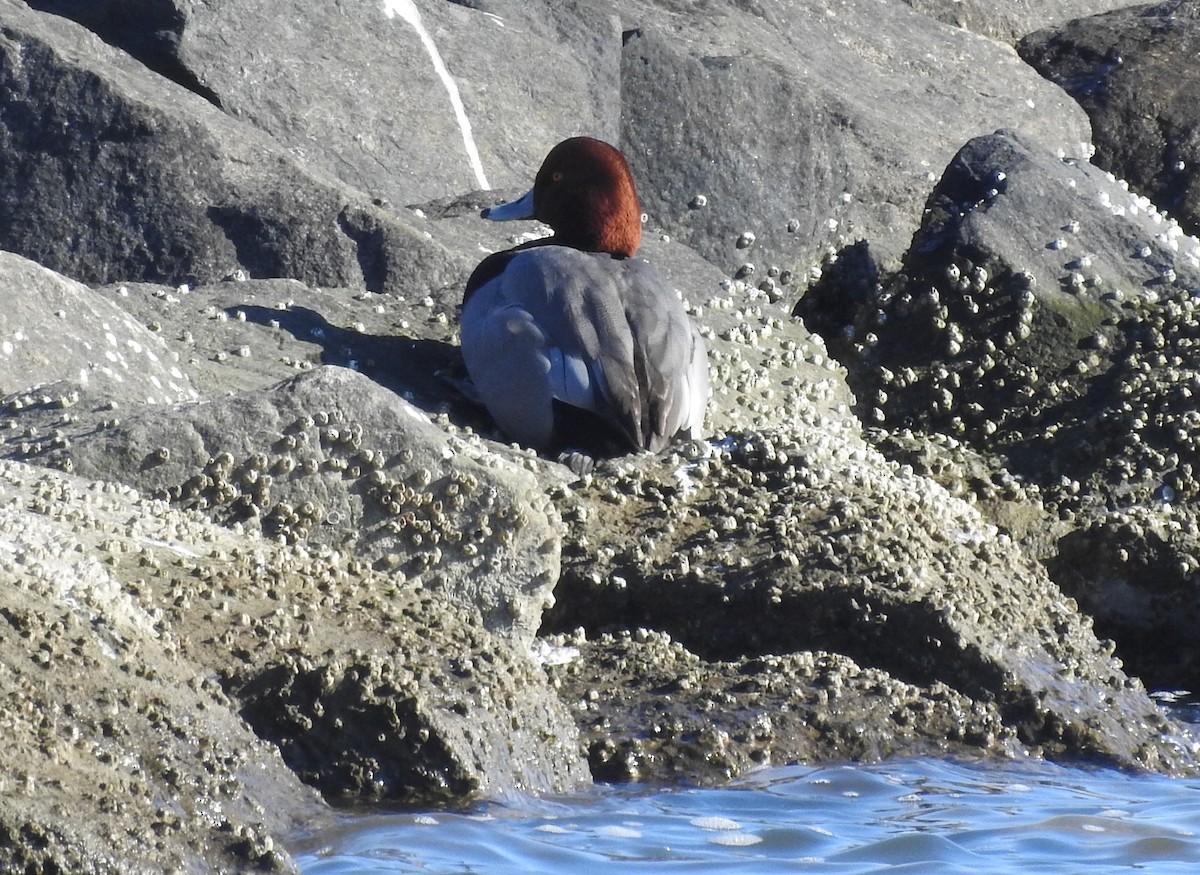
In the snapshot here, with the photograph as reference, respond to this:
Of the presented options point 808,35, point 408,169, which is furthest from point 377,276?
point 808,35

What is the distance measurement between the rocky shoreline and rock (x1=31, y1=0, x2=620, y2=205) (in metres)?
0.02

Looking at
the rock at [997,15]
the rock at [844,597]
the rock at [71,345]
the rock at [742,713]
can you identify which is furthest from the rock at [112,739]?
the rock at [997,15]

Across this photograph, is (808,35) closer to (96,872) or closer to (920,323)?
(920,323)

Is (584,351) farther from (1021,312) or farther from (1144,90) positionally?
(1144,90)

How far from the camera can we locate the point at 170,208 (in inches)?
302

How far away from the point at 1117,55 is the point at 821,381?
4.17m

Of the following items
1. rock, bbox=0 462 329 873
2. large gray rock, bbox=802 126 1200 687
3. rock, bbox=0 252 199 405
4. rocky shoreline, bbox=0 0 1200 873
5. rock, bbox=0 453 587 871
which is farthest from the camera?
large gray rock, bbox=802 126 1200 687

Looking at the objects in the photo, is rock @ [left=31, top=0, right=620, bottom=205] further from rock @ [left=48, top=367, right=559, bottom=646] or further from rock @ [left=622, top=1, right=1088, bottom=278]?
rock @ [left=48, top=367, right=559, bottom=646]

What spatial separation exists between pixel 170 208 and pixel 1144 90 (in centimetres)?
545

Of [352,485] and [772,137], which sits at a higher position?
[772,137]

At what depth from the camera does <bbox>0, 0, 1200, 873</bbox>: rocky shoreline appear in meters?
3.85

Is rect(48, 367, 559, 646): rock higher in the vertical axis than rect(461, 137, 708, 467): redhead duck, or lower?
lower

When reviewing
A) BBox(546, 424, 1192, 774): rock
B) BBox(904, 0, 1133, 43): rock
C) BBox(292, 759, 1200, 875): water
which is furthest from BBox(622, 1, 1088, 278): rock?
BBox(292, 759, 1200, 875): water

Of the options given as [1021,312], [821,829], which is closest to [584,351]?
[1021,312]
